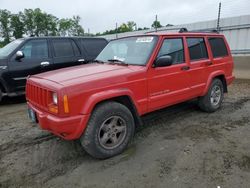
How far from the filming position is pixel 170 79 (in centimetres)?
413

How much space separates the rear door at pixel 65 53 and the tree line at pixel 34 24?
34493 mm

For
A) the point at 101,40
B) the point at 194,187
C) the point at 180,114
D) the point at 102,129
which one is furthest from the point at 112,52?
the point at 101,40

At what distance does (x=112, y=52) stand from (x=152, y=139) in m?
1.90

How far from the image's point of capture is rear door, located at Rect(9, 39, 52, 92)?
6.28 meters

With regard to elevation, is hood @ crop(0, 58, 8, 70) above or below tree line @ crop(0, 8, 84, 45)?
below

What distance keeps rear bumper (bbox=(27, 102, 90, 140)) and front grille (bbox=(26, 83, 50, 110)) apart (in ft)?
0.65

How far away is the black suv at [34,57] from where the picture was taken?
20.4ft

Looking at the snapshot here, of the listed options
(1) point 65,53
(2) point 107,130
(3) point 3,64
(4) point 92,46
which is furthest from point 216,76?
(3) point 3,64

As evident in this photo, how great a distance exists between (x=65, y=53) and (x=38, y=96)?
13.3 ft

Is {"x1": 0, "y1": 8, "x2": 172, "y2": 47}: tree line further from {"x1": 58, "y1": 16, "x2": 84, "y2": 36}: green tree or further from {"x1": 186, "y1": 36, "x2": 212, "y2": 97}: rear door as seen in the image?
{"x1": 186, "y1": 36, "x2": 212, "y2": 97}: rear door

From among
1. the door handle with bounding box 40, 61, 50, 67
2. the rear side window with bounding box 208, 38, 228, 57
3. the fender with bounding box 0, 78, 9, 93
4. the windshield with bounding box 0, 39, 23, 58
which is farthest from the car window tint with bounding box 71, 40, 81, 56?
the rear side window with bounding box 208, 38, 228, 57

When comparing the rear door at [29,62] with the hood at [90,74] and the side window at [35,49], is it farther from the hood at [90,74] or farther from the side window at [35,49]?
the hood at [90,74]

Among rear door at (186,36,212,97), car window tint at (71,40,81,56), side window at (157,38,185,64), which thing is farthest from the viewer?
car window tint at (71,40,81,56)

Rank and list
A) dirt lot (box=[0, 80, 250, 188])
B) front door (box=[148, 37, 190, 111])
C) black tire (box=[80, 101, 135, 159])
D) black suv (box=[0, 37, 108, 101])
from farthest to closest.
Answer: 1. black suv (box=[0, 37, 108, 101])
2. front door (box=[148, 37, 190, 111])
3. black tire (box=[80, 101, 135, 159])
4. dirt lot (box=[0, 80, 250, 188])
